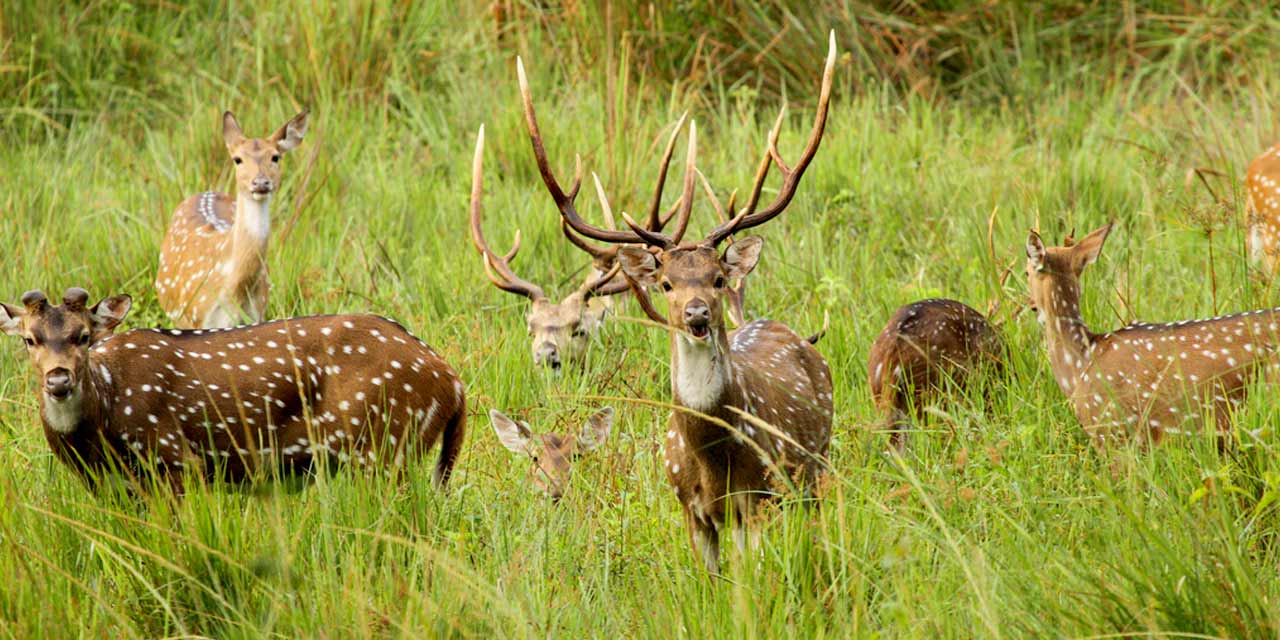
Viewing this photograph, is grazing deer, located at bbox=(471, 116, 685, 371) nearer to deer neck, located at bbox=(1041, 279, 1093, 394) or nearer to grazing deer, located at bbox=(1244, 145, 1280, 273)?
deer neck, located at bbox=(1041, 279, 1093, 394)

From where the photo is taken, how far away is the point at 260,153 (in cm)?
870

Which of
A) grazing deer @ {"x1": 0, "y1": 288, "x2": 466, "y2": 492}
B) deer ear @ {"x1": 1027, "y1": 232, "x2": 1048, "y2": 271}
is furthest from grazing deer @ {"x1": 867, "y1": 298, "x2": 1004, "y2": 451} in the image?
grazing deer @ {"x1": 0, "y1": 288, "x2": 466, "y2": 492}

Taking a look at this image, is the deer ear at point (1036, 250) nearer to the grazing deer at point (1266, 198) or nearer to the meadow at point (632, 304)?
the meadow at point (632, 304)

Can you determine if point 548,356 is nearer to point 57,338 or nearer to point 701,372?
point 701,372

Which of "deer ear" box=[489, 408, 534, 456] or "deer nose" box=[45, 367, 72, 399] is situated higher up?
"deer nose" box=[45, 367, 72, 399]

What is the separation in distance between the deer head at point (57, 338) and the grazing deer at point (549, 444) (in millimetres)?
1484

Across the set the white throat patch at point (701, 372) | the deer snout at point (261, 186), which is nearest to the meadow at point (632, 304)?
the deer snout at point (261, 186)

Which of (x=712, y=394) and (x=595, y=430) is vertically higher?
(x=712, y=394)

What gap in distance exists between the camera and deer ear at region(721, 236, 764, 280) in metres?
5.45

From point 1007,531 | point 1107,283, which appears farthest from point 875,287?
point 1007,531

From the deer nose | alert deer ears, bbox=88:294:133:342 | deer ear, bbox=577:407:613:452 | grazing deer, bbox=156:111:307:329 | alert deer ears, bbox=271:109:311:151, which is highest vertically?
alert deer ears, bbox=271:109:311:151

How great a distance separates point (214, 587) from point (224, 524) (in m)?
0.17

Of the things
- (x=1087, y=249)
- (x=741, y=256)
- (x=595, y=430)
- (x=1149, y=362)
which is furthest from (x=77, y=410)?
(x=1087, y=249)

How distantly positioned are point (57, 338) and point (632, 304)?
3.57 metres
